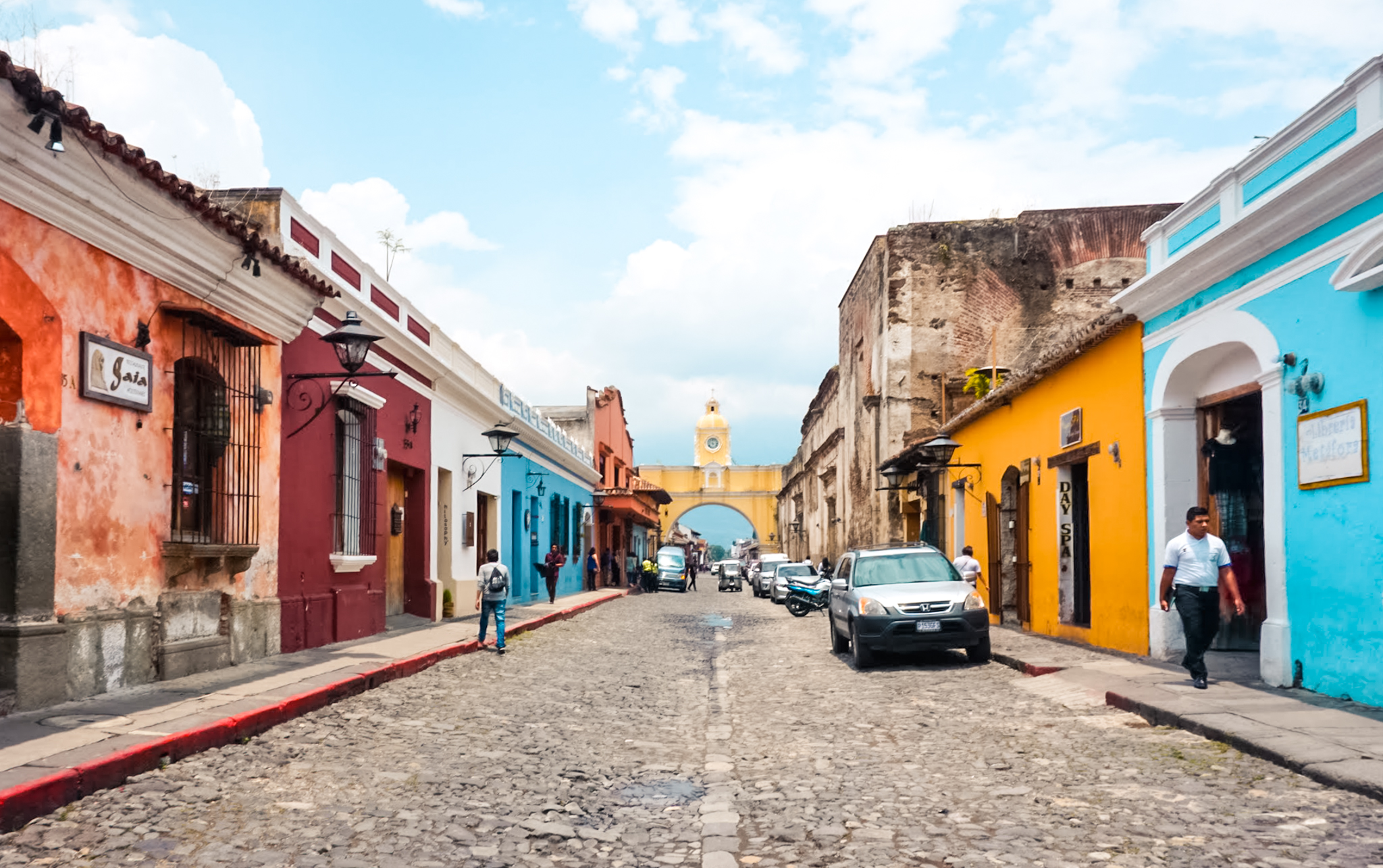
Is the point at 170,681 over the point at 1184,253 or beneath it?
beneath

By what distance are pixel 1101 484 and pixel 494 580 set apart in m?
7.49

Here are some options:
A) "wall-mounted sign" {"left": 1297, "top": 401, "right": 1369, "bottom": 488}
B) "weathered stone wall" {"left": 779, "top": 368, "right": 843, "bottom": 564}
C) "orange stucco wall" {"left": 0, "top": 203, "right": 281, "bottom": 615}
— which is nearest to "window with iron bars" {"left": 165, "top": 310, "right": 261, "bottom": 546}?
"orange stucco wall" {"left": 0, "top": 203, "right": 281, "bottom": 615}

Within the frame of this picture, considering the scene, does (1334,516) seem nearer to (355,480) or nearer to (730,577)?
(355,480)

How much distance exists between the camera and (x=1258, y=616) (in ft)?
37.4

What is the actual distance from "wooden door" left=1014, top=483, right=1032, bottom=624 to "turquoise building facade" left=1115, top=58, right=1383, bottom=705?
16.7 feet

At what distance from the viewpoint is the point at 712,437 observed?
309 ft

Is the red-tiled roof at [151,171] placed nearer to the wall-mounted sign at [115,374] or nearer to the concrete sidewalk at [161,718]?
the wall-mounted sign at [115,374]

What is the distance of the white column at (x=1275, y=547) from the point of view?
8.77m

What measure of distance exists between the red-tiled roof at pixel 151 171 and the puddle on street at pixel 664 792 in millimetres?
5351

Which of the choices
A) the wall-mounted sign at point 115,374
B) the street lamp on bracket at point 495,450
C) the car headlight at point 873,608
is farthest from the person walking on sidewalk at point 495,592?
the wall-mounted sign at point 115,374

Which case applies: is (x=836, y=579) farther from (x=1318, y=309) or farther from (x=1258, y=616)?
(x=1318, y=309)

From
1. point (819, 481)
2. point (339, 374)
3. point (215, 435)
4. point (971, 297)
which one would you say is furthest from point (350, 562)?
point (819, 481)

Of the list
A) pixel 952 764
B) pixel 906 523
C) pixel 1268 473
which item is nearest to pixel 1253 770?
pixel 952 764

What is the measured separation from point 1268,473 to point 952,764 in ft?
15.2
